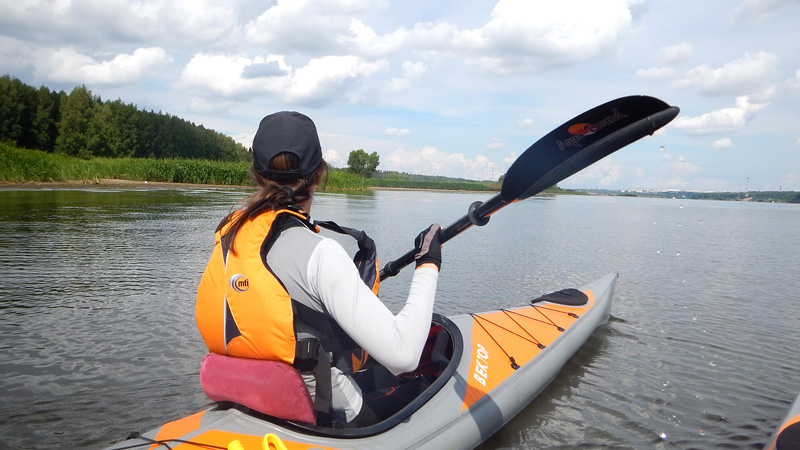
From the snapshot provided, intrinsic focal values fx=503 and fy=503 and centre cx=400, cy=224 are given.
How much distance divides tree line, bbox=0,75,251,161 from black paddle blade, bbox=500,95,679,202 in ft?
169

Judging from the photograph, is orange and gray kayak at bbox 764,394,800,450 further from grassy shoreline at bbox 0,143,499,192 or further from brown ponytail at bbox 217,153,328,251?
grassy shoreline at bbox 0,143,499,192

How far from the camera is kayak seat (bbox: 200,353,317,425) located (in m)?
2.06

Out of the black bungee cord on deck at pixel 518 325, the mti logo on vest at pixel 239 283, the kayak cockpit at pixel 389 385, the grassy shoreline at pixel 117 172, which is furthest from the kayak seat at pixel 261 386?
the grassy shoreline at pixel 117 172

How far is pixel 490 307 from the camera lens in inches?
305

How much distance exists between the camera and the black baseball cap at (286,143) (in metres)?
2.00

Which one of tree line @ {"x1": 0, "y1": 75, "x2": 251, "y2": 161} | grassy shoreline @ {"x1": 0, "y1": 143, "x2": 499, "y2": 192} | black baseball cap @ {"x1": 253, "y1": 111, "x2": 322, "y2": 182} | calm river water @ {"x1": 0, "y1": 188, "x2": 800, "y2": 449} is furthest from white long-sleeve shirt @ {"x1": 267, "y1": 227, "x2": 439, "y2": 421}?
tree line @ {"x1": 0, "y1": 75, "x2": 251, "y2": 161}

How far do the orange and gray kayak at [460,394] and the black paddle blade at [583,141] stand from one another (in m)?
1.28

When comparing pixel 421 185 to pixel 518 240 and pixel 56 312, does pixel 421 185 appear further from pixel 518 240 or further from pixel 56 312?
pixel 56 312

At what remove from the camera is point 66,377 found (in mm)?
4516

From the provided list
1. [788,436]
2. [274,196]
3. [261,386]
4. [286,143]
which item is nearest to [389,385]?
[261,386]

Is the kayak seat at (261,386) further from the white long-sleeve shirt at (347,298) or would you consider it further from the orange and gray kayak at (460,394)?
the white long-sleeve shirt at (347,298)

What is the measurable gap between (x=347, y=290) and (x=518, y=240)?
48.1 feet

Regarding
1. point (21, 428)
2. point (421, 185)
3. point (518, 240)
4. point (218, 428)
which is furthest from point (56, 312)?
point (421, 185)

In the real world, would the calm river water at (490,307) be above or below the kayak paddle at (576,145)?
below
